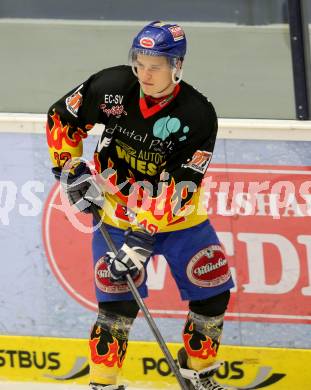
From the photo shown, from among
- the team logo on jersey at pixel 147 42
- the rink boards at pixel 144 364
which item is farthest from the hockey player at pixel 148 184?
the rink boards at pixel 144 364

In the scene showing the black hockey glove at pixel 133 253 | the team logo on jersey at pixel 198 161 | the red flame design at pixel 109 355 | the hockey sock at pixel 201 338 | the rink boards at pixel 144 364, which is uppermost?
the team logo on jersey at pixel 198 161

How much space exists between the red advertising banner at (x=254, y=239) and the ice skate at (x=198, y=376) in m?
0.38

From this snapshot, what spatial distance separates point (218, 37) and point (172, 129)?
1.14m

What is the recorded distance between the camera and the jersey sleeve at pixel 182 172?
3652 millimetres

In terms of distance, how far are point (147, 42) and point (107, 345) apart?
110cm

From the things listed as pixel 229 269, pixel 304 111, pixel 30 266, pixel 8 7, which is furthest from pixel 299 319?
pixel 8 7

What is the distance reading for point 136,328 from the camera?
4461 mm

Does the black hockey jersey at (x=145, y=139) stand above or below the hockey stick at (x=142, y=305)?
above

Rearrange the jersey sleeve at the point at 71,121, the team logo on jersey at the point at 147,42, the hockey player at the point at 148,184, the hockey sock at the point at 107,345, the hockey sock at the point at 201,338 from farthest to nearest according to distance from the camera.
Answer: the hockey sock at the point at 201,338
the hockey sock at the point at 107,345
the jersey sleeve at the point at 71,121
the hockey player at the point at 148,184
the team logo on jersey at the point at 147,42

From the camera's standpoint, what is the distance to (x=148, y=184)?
150 inches

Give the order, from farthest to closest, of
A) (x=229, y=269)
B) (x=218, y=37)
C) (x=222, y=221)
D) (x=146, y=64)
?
(x=218, y=37)
(x=222, y=221)
(x=229, y=269)
(x=146, y=64)

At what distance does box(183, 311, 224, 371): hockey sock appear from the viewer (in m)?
3.98

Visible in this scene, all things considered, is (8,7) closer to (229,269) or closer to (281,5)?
(281,5)

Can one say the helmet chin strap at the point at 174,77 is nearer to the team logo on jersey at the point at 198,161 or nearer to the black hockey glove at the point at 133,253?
the team logo on jersey at the point at 198,161
